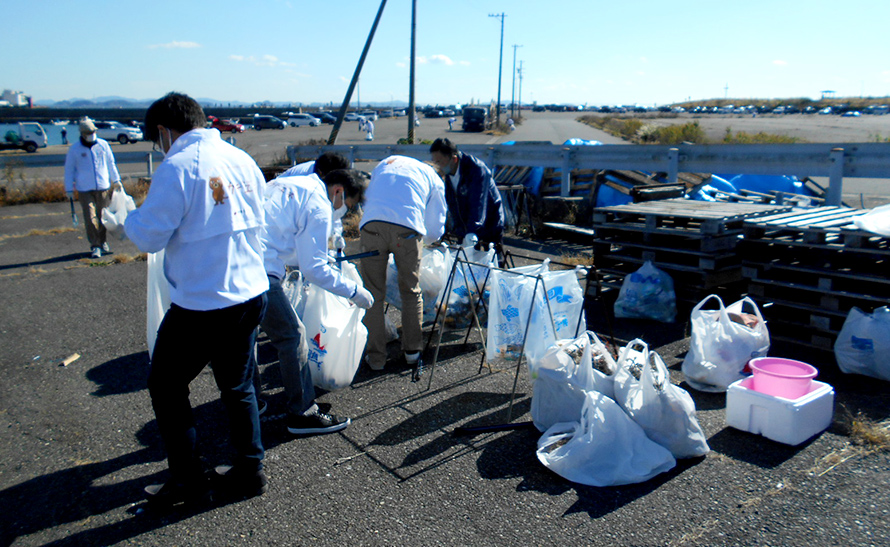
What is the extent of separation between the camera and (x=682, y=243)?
20.3 feet

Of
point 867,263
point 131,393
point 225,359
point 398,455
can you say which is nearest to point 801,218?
point 867,263

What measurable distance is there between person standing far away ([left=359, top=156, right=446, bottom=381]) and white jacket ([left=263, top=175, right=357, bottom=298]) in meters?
1.00

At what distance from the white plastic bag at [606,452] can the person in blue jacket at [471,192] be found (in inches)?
106

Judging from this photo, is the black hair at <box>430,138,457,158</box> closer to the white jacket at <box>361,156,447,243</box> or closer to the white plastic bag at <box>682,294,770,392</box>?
the white jacket at <box>361,156,447,243</box>

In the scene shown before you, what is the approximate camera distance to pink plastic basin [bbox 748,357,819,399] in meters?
3.72

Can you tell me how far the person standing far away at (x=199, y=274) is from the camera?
2.67 metres

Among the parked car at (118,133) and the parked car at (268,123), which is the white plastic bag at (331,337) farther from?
the parked car at (268,123)

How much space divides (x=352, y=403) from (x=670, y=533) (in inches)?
90.4

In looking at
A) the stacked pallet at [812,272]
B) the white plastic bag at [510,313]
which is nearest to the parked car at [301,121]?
the stacked pallet at [812,272]

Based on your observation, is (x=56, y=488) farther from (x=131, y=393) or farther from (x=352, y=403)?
(x=352, y=403)

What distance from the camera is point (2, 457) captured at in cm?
362

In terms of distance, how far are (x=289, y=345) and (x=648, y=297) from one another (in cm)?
372

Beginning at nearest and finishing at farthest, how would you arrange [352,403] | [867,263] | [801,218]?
[352,403] → [867,263] → [801,218]

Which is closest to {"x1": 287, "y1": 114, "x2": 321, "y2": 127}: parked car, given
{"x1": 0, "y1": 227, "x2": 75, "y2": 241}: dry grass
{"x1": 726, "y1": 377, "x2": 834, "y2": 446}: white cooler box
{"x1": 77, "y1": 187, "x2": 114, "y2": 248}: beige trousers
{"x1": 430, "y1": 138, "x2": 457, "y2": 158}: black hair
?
{"x1": 0, "y1": 227, "x2": 75, "y2": 241}: dry grass
